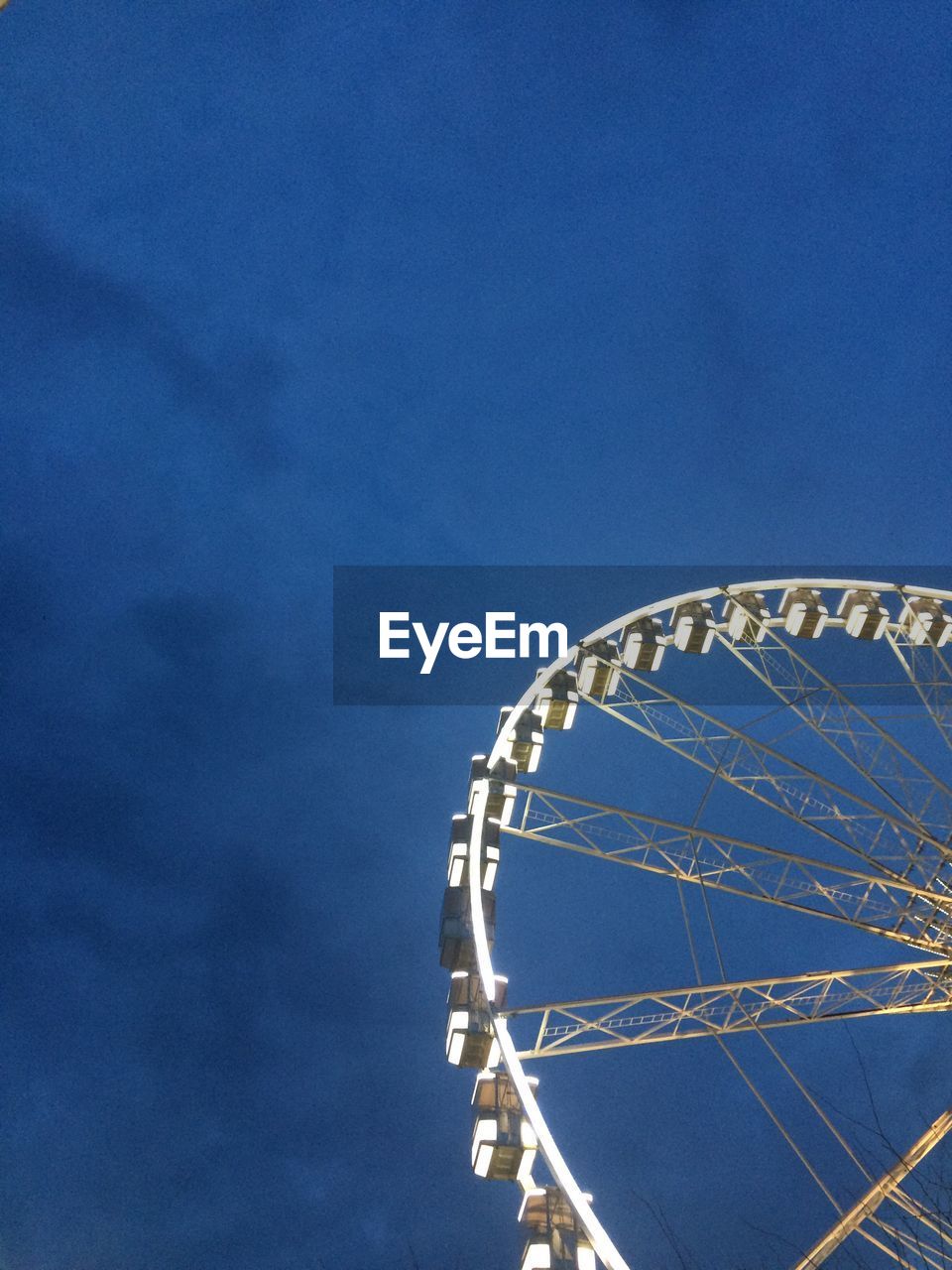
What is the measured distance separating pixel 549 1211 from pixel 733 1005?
16.2 feet

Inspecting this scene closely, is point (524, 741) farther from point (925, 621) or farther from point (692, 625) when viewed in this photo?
point (925, 621)

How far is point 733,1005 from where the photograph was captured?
21.4 metres

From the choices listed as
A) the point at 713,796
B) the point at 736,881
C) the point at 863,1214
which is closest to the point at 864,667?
the point at 713,796

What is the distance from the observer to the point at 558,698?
28641mm

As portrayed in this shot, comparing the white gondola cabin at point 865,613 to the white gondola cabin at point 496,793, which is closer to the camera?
the white gondola cabin at point 496,793

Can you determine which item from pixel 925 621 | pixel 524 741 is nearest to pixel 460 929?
pixel 524 741

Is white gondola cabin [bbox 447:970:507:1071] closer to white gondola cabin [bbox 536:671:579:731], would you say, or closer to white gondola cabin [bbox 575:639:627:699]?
white gondola cabin [bbox 536:671:579:731]

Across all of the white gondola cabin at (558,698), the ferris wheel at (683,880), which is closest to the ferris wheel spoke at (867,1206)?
the ferris wheel at (683,880)

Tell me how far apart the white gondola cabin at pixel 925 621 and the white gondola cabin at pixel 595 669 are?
288 inches

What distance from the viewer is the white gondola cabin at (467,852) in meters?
24.3

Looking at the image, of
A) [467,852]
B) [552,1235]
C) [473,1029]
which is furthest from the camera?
[467,852]

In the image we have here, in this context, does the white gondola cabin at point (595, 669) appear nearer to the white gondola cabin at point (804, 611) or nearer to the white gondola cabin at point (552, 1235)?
the white gondola cabin at point (804, 611)

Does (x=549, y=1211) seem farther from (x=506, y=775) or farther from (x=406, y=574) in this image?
(x=406, y=574)

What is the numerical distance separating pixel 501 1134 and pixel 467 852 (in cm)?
572
